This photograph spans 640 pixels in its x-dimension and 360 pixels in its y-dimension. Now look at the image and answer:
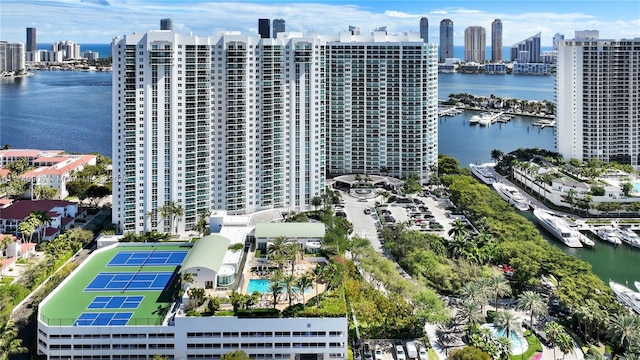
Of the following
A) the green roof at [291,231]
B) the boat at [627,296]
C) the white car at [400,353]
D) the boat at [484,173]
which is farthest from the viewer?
the boat at [484,173]

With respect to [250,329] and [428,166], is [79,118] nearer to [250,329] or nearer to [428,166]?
[428,166]

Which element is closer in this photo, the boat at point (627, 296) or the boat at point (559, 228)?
the boat at point (627, 296)

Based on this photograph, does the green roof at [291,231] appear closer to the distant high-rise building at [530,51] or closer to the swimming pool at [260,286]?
the swimming pool at [260,286]

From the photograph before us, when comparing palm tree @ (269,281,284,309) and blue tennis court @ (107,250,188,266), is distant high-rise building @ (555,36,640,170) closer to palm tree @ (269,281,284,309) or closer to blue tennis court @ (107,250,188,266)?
blue tennis court @ (107,250,188,266)

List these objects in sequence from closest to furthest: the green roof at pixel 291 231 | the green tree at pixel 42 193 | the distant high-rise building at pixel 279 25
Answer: the green roof at pixel 291 231 → the green tree at pixel 42 193 → the distant high-rise building at pixel 279 25

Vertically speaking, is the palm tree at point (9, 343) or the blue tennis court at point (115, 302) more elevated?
the blue tennis court at point (115, 302)

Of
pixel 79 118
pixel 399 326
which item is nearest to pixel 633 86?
pixel 399 326

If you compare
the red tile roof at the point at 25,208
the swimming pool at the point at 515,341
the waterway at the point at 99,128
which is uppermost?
the waterway at the point at 99,128

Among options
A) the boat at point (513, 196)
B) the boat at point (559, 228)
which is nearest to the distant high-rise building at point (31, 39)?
the boat at point (513, 196)
